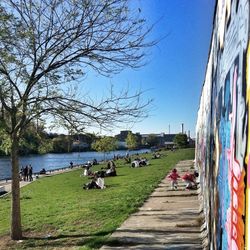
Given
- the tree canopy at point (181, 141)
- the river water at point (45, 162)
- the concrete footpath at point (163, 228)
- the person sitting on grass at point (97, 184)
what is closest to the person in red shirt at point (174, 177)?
the concrete footpath at point (163, 228)

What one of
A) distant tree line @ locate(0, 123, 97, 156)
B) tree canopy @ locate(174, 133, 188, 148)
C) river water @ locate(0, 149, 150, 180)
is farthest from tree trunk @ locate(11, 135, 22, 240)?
tree canopy @ locate(174, 133, 188, 148)

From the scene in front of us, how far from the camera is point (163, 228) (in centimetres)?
1013

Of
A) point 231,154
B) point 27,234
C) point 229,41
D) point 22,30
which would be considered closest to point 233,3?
point 229,41

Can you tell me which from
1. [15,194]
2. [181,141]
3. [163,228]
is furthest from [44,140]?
[181,141]

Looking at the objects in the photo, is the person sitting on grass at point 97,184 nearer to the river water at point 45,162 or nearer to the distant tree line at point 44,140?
the distant tree line at point 44,140

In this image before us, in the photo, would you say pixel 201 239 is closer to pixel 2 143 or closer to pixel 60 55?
pixel 60 55

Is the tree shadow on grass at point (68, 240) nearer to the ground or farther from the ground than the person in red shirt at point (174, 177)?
nearer to the ground

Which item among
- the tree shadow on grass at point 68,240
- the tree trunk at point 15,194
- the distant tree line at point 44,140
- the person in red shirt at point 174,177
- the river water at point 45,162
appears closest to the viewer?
the tree shadow on grass at point 68,240

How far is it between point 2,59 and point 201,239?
6.46 meters

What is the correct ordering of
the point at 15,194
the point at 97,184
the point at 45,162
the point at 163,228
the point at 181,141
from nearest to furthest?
Result: the point at 163,228 → the point at 15,194 → the point at 97,184 → the point at 181,141 → the point at 45,162

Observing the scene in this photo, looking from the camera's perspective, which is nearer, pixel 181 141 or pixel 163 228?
pixel 163 228

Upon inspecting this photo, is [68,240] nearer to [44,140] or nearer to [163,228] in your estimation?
[163,228]

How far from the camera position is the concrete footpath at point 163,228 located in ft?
28.6

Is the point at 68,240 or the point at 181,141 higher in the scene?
the point at 181,141
